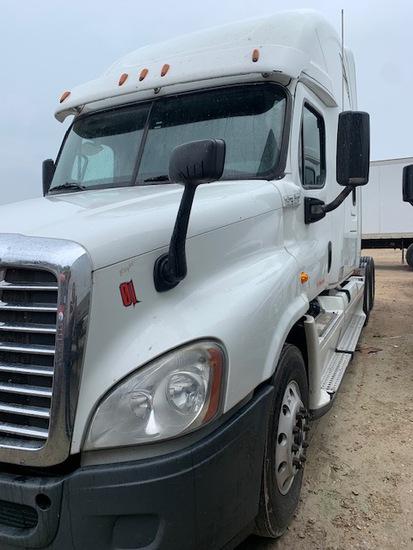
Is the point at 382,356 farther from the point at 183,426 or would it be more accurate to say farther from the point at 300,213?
the point at 183,426

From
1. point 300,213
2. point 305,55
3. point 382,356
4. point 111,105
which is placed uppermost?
point 305,55

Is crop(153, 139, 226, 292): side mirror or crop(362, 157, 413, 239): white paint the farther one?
crop(362, 157, 413, 239): white paint

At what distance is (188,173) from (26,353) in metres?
0.89

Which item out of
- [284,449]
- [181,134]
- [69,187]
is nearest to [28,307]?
[284,449]

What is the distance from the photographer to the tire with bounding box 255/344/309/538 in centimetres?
251

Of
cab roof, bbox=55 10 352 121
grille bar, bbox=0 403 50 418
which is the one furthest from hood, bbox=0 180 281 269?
cab roof, bbox=55 10 352 121

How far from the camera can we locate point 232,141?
128 inches

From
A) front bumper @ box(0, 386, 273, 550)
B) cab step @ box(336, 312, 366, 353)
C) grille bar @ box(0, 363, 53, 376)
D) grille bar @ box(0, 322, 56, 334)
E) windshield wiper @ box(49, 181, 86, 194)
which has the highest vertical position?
windshield wiper @ box(49, 181, 86, 194)

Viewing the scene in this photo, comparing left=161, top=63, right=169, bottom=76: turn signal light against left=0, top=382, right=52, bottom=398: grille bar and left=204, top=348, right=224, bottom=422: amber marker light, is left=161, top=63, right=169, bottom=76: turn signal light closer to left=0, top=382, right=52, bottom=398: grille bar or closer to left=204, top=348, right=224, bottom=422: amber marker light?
left=204, top=348, right=224, bottom=422: amber marker light

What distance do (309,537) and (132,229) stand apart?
1.98 meters

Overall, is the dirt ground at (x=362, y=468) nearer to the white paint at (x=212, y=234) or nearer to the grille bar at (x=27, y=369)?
the white paint at (x=212, y=234)

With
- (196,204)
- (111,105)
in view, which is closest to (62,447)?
(196,204)

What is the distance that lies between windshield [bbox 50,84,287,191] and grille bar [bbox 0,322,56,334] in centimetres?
160

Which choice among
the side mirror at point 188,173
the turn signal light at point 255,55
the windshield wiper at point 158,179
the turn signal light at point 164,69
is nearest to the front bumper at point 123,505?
the side mirror at point 188,173
